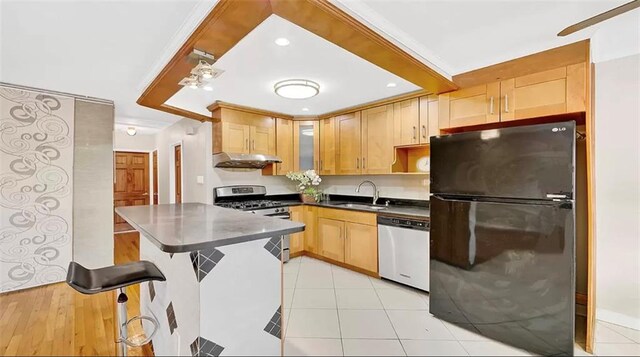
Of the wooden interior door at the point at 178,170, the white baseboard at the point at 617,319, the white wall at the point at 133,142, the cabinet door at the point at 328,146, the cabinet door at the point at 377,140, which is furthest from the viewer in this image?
the white wall at the point at 133,142

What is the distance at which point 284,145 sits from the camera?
13.7ft

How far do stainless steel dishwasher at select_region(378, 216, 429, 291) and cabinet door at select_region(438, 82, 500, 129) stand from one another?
1.01m

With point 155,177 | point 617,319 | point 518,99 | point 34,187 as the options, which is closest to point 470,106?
point 518,99

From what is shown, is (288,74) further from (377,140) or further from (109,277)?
(109,277)

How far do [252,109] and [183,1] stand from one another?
224cm

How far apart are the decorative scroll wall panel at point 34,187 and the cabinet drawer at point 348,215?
3052 mm

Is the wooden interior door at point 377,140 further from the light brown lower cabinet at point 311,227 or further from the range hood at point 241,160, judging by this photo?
the range hood at point 241,160

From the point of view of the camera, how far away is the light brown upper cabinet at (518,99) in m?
1.90

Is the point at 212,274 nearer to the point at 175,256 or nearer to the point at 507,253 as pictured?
the point at 175,256

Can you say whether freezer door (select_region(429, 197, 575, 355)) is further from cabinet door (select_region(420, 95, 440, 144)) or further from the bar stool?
the bar stool

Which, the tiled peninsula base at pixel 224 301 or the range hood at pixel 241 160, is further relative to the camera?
the range hood at pixel 241 160

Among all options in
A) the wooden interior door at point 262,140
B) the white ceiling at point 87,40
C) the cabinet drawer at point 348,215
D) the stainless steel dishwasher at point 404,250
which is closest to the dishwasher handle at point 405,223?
the stainless steel dishwasher at point 404,250

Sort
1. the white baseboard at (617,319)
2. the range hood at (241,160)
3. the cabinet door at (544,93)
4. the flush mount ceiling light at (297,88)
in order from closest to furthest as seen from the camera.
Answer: the cabinet door at (544,93)
the white baseboard at (617,319)
the flush mount ceiling light at (297,88)
the range hood at (241,160)

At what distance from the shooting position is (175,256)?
61.7 inches
